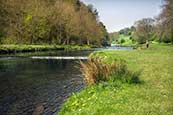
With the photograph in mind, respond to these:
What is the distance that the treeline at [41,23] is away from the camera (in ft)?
277

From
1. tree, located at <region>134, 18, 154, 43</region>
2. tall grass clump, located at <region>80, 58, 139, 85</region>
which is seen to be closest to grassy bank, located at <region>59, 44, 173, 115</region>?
tall grass clump, located at <region>80, 58, 139, 85</region>

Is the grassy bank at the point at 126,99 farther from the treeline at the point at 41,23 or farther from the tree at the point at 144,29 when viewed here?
the tree at the point at 144,29

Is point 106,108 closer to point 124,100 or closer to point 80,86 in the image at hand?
point 124,100

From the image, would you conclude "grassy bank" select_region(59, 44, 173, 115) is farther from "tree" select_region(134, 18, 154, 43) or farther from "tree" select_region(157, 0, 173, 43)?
"tree" select_region(134, 18, 154, 43)

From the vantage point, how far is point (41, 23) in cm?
10306

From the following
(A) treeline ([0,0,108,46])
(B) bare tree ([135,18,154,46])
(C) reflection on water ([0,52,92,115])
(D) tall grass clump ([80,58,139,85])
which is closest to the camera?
(C) reflection on water ([0,52,92,115])

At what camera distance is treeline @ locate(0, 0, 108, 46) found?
84.5 metres

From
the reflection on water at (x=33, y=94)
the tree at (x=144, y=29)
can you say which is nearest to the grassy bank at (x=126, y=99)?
the reflection on water at (x=33, y=94)

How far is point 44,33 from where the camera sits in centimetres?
10719

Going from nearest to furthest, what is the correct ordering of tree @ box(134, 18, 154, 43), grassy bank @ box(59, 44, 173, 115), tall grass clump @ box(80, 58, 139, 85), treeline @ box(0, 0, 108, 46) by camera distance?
grassy bank @ box(59, 44, 173, 115) < tall grass clump @ box(80, 58, 139, 85) < treeline @ box(0, 0, 108, 46) < tree @ box(134, 18, 154, 43)

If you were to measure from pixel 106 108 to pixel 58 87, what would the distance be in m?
11.7

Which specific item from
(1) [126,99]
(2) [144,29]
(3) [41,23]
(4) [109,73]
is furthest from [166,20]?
(2) [144,29]

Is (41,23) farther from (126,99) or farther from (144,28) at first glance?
(126,99)

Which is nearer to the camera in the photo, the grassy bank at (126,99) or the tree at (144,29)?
the grassy bank at (126,99)
